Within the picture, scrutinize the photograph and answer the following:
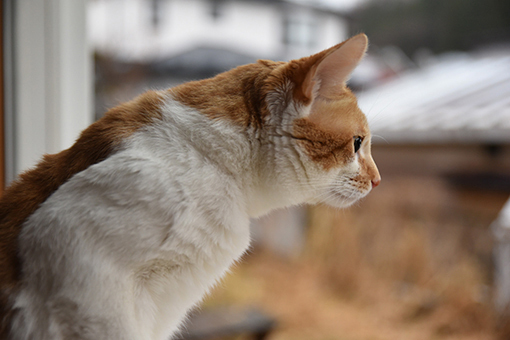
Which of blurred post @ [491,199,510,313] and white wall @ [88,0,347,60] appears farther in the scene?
white wall @ [88,0,347,60]

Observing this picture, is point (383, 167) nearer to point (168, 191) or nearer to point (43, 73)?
point (43, 73)

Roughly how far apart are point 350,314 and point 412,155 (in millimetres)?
869

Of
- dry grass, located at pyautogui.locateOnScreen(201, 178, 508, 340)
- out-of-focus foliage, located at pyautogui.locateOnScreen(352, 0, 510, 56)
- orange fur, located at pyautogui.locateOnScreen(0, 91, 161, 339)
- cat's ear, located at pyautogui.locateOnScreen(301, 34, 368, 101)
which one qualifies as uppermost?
out-of-focus foliage, located at pyautogui.locateOnScreen(352, 0, 510, 56)

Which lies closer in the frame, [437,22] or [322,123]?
[322,123]

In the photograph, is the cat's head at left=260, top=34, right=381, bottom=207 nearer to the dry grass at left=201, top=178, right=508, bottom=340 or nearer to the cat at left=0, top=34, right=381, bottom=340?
the cat at left=0, top=34, right=381, bottom=340

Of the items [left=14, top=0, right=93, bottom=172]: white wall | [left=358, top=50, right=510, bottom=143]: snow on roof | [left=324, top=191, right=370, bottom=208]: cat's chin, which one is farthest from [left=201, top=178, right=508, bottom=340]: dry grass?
[left=324, top=191, right=370, bottom=208]: cat's chin

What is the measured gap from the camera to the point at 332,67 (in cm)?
52

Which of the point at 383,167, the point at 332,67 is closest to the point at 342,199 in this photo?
the point at 332,67

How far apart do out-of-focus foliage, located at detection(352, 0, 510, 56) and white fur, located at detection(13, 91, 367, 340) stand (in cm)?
126

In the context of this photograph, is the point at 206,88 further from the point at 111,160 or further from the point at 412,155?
the point at 412,155

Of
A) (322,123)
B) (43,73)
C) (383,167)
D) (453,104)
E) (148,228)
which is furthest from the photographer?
(383,167)

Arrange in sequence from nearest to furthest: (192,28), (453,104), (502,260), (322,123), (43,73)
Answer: (322,123)
(43,73)
(502,260)
(453,104)
(192,28)

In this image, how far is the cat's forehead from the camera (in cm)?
53

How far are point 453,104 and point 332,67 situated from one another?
5.55 feet
